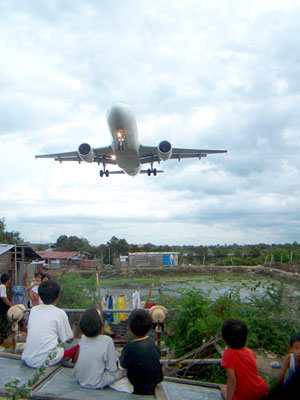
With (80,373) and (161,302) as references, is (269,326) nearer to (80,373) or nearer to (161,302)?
(161,302)

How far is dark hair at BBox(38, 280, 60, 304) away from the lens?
4.04 meters

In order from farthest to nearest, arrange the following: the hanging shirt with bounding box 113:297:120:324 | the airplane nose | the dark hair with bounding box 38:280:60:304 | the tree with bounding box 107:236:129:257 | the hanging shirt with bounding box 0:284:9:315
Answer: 1. the tree with bounding box 107:236:129:257
2. the airplane nose
3. the hanging shirt with bounding box 113:297:120:324
4. the hanging shirt with bounding box 0:284:9:315
5. the dark hair with bounding box 38:280:60:304

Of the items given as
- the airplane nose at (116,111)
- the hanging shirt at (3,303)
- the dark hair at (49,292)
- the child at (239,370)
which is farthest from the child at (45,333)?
the airplane nose at (116,111)

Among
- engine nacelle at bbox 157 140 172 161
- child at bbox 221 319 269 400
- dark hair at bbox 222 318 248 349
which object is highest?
engine nacelle at bbox 157 140 172 161

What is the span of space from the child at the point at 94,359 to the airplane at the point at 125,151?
13187 millimetres

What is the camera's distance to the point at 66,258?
41.8 metres

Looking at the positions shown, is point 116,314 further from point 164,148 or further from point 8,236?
point 8,236

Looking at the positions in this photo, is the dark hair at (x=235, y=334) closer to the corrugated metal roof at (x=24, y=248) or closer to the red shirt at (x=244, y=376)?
the red shirt at (x=244, y=376)

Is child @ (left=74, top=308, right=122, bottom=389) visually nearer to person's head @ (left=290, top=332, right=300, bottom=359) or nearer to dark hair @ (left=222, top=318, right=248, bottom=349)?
dark hair @ (left=222, top=318, right=248, bottom=349)

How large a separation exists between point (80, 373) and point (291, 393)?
2.58 m

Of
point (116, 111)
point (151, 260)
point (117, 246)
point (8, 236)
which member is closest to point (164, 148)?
point (116, 111)

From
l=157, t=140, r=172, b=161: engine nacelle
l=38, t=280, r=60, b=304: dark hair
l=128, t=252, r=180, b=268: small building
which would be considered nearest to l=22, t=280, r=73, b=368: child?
l=38, t=280, r=60, b=304: dark hair

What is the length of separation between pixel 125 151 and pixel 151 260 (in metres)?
35.0

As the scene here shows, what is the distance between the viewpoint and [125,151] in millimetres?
17609
